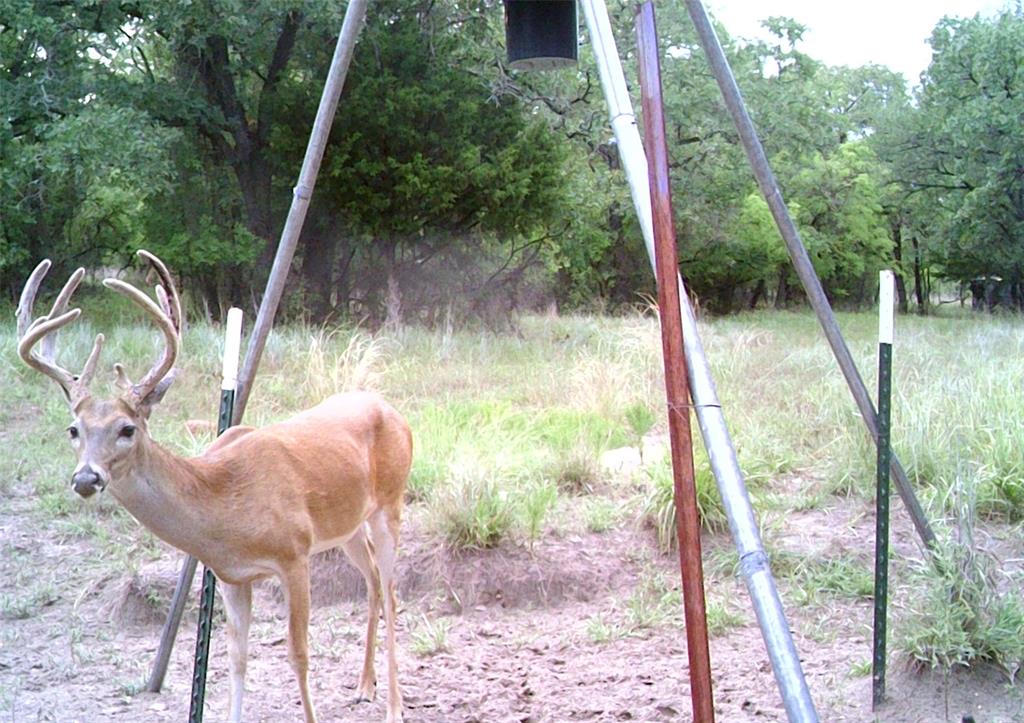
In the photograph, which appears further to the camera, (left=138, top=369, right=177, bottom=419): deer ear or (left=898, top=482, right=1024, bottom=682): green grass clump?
(left=898, top=482, right=1024, bottom=682): green grass clump

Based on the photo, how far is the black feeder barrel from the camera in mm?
3797

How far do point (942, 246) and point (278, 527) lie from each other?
2751cm

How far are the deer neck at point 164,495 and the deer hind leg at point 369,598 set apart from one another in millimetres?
1212

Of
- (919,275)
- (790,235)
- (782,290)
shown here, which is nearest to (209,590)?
(790,235)

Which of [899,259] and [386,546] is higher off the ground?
[899,259]

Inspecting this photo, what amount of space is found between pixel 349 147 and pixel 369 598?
1108 centimetres

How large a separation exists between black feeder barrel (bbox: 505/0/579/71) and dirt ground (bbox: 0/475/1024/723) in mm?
2526

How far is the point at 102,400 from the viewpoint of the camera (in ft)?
11.5

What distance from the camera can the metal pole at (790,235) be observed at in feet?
13.1

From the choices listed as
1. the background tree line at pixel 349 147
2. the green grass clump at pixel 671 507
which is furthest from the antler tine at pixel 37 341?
the background tree line at pixel 349 147

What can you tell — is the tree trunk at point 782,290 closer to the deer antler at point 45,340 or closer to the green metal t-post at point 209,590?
the green metal t-post at point 209,590

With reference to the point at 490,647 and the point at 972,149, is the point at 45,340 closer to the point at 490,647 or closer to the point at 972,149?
the point at 490,647

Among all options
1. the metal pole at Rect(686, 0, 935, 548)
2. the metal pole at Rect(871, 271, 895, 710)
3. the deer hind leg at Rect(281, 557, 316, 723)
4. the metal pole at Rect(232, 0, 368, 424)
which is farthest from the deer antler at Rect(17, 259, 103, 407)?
the metal pole at Rect(871, 271, 895, 710)

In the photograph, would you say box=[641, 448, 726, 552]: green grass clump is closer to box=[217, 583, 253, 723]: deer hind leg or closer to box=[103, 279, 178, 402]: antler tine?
box=[217, 583, 253, 723]: deer hind leg
